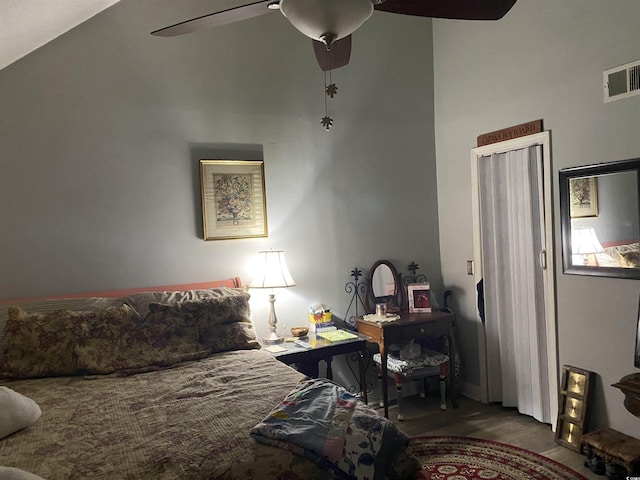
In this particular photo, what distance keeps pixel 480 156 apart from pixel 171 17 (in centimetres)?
242

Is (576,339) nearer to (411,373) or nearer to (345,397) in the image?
(411,373)

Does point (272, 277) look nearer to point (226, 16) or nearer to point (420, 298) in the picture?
point (420, 298)

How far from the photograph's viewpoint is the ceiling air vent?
99.7 inches

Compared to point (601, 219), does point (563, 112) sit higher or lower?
higher

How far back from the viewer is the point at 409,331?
337 centimetres

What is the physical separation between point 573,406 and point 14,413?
2917mm

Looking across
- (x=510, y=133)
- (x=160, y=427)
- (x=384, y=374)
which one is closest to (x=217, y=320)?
(x=160, y=427)

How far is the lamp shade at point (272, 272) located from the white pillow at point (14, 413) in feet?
5.16

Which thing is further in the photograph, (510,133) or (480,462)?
(510,133)

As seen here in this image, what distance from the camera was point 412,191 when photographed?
393 cm

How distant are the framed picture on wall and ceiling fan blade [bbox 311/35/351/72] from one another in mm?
1953

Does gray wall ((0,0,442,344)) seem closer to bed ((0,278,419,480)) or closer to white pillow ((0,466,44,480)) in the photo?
bed ((0,278,419,480))

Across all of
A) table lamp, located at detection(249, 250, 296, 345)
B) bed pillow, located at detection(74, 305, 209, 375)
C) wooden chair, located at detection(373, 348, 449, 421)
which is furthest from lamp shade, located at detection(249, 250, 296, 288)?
wooden chair, located at detection(373, 348, 449, 421)

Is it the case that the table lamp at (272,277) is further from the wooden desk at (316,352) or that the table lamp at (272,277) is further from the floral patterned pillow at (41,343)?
the floral patterned pillow at (41,343)
